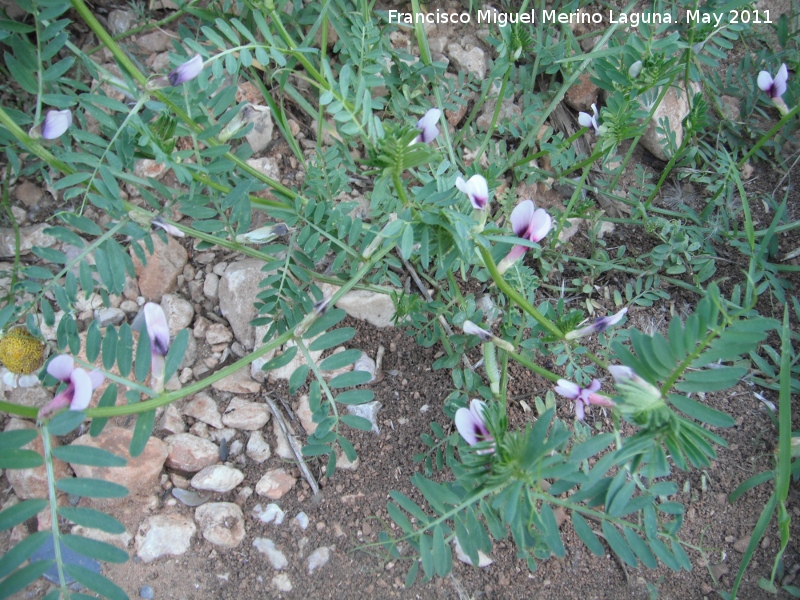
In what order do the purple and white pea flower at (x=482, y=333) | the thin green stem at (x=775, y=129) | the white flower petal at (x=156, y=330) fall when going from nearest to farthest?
the white flower petal at (x=156, y=330), the purple and white pea flower at (x=482, y=333), the thin green stem at (x=775, y=129)

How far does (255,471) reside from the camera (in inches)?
71.9

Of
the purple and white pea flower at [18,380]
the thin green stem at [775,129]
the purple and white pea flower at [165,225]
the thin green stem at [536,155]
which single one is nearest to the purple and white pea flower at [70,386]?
the purple and white pea flower at [165,225]

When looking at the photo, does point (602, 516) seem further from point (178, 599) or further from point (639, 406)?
point (178, 599)

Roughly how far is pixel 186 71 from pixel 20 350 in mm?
937

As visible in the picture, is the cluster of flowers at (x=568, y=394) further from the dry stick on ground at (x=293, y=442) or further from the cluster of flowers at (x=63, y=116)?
the cluster of flowers at (x=63, y=116)

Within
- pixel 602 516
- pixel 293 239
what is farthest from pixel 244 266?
pixel 602 516

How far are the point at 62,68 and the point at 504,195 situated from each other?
1481mm

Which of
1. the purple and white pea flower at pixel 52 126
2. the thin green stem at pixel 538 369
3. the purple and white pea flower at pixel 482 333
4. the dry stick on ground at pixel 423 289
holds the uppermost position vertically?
the purple and white pea flower at pixel 52 126

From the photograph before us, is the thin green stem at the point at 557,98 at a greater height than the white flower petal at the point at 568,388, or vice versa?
the thin green stem at the point at 557,98

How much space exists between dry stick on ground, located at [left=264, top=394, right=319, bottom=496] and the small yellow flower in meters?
0.68

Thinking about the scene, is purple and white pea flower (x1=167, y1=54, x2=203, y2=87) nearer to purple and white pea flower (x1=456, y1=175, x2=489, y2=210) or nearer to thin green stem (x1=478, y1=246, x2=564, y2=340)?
purple and white pea flower (x1=456, y1=175, x2=489, y2=210)

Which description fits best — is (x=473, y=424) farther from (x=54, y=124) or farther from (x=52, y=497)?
(x=54, y=124)

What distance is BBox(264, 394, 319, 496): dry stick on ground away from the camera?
181 cm

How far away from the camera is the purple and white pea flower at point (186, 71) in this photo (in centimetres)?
144
